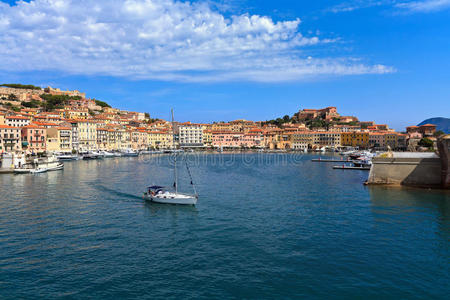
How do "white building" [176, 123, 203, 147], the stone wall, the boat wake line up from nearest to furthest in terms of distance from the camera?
1. the boat wake
2. the stone wall
3. "white building" [176, 123, 203, 147]

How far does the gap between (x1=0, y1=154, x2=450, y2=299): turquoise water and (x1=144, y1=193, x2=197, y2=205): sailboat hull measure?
1.59 feet

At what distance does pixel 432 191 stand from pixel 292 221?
53.1 feet

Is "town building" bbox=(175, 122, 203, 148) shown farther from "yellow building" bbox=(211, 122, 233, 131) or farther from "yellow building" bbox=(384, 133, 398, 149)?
"yellow building" bbox=(384, 133, 398, 149)

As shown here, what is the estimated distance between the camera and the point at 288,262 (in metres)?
13.0

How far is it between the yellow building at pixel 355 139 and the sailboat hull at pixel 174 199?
97.6 m

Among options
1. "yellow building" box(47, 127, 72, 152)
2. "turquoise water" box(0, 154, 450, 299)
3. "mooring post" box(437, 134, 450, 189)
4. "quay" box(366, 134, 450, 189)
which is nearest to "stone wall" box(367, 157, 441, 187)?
"quay" box(366, 134, 450, 189)

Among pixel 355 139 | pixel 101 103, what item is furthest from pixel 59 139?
pixel 355 139

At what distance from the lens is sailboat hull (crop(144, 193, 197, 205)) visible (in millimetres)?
22281

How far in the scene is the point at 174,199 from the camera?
22.7 metres

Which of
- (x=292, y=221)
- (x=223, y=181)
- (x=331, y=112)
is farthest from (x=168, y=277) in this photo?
(x=331, y=112)

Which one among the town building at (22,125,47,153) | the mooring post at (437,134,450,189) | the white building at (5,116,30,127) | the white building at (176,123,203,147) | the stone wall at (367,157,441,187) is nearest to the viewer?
the mooring post at (437,134,450,189)

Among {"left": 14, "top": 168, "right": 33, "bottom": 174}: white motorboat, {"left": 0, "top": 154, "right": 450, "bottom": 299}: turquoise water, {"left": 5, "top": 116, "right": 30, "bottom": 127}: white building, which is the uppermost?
{"left": 5, "top": 116, "right": 30, "bottom": 127}: white building

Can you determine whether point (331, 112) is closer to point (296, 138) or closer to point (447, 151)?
point (296, 138)

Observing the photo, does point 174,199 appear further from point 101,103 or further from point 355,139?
point 101,103
